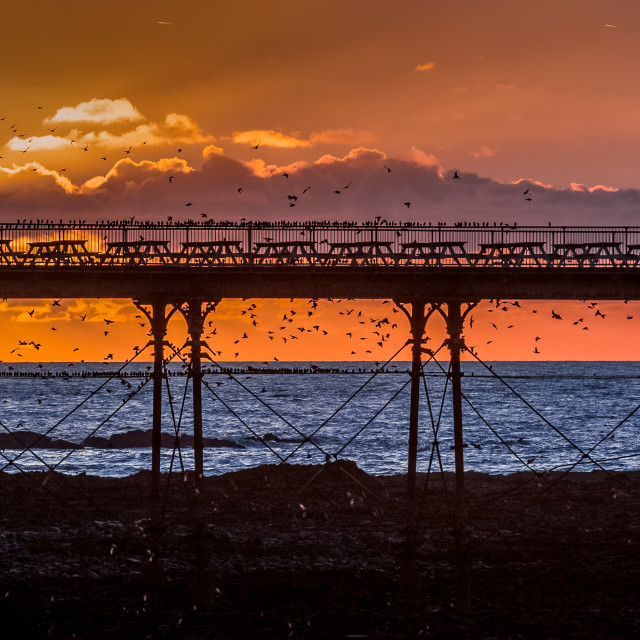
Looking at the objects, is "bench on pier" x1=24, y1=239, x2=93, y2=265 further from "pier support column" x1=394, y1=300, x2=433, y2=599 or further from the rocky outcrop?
the rocky outcrop

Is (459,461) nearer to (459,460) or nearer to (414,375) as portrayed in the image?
(459,460)

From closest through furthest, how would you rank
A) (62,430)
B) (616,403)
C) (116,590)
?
(116,590) < (62,430) < (616,403)

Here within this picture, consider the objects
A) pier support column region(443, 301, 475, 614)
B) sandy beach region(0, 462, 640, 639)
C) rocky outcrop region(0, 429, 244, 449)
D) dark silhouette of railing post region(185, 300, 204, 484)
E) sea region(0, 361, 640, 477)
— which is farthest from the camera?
rocky outcrop region(0, 429, 244, 449)

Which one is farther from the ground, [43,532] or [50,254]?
[50,254]

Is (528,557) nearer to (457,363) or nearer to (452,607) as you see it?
(452,607)

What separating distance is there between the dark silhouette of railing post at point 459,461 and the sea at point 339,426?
2.24ft

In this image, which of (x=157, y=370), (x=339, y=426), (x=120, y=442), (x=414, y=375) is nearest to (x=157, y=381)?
(x=157, y=370)

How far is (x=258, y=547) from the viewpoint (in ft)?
113

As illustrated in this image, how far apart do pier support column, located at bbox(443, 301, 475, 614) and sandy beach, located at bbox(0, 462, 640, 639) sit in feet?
2.06

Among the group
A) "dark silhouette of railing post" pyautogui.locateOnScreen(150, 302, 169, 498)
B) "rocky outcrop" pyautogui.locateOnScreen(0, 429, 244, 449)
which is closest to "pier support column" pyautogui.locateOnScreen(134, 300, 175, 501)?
"dark silhouette of railing post" pyautogui.locateOnScreen(150, 302, 169, 498)

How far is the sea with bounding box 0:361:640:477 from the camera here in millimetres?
49031

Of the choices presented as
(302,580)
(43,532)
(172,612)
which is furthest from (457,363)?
(43,532)

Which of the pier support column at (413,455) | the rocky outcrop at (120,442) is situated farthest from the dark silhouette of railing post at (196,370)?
the rocky outcrop at (120,442)

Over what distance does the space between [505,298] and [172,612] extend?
13193mm
